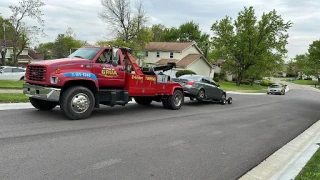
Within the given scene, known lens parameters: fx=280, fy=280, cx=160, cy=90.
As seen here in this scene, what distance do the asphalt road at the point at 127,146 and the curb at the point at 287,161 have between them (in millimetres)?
192

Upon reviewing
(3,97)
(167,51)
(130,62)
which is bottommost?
(3,97)

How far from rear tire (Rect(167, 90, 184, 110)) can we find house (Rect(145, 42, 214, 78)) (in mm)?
33272

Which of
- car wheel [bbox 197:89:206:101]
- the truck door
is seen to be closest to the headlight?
the truck door

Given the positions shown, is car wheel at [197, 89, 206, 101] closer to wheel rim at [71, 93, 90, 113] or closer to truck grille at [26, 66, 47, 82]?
wheel rim at [71, 93, 90, 113]

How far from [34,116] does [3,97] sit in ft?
12.6

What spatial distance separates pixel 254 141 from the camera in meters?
7.66

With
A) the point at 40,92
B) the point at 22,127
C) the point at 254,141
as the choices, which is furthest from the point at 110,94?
the point at 254,141

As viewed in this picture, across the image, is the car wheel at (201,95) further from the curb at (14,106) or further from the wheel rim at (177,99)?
the curb at (14,106)

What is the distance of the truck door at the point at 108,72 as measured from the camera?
29.2 feet

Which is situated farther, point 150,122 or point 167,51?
point 167,51

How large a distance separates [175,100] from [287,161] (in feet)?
21.8

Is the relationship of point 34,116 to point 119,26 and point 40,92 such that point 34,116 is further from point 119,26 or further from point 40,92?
point 119,26

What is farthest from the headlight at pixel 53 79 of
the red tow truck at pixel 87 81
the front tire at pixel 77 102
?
the front tire at pixel 77 102

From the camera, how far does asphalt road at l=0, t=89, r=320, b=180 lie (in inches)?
183
